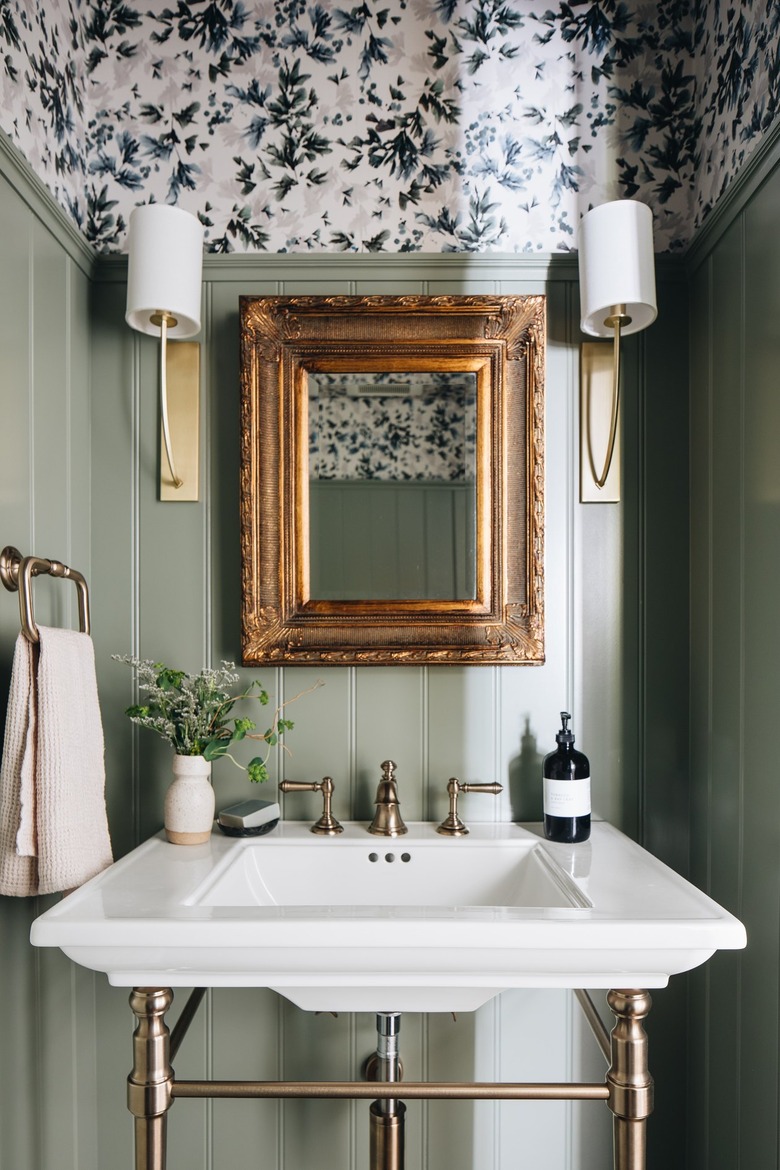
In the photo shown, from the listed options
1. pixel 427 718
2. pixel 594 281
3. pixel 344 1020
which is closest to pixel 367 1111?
pixel 344 1020

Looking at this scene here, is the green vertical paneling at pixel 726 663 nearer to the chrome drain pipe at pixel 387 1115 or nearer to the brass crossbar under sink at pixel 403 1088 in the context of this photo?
the brass crossbar under sink at pixel 403 1088

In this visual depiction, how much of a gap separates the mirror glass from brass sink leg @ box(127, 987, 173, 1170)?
71cm

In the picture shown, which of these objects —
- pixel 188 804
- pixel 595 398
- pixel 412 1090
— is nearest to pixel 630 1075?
pixel 412 1090

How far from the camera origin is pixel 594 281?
1346 millimetres

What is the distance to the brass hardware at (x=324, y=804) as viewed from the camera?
4.65 ft

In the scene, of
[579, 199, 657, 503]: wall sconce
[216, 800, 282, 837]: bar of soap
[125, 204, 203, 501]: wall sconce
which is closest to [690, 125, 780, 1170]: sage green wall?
[579, 199, 657, 503]: wall sconce

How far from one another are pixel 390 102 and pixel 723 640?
1153mm

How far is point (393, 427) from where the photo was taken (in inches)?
58.5

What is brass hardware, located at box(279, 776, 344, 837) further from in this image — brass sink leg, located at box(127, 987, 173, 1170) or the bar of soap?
brass sink leg, located at box(127, 987, 173, 1170)

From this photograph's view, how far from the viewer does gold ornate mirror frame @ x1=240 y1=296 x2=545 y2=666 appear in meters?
1.48

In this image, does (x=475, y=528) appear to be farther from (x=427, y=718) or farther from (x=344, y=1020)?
(x=344, y=1020)

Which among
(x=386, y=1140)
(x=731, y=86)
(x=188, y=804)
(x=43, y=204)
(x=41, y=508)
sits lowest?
(x=386, y=1140)

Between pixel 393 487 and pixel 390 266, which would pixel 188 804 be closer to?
pixel 393 487

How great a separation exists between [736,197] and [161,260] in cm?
92
